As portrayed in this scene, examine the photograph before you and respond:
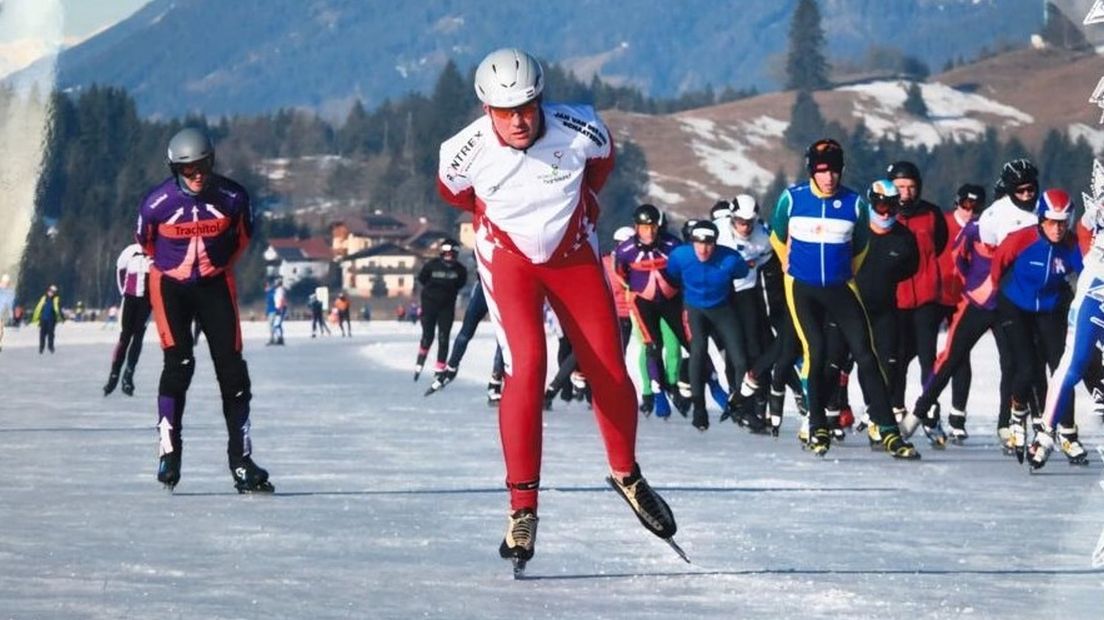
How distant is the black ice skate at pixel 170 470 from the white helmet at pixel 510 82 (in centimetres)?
400

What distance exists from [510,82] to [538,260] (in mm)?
765

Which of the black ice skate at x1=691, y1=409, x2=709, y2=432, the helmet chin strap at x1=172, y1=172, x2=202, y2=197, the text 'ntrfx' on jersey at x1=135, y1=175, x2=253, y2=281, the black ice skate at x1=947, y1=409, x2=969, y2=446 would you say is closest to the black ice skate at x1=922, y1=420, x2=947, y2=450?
the black ice skate at x1=947, y1=409, x2=969, y2=446

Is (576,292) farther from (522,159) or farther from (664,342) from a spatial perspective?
(664,342)

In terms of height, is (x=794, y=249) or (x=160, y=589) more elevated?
(x=794, y=249)

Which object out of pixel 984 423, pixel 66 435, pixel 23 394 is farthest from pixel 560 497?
pixel 23 394

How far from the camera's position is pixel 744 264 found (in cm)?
1914

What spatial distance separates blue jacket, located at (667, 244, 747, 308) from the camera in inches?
750

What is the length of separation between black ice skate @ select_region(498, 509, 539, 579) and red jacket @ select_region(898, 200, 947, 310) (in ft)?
28.6

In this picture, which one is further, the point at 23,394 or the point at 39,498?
the point at 23,394

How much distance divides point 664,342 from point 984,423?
298cm

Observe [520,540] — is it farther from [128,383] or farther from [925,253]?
[128,383]

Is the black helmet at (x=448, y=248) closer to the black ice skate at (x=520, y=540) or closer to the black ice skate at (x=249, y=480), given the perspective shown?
the black ice skate at (x=249, y=480)

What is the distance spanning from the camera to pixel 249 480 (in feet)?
39.7

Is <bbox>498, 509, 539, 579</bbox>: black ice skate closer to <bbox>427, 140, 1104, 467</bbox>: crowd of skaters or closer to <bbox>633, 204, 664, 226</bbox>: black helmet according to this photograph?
<bbox>427, 140, 1104, 467</bbox>: crowd of skaters
